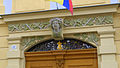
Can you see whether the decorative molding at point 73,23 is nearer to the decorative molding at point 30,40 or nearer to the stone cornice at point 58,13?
the stone cornice at point 58,13

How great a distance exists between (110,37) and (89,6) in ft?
3.25

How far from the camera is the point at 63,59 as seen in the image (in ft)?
19.9

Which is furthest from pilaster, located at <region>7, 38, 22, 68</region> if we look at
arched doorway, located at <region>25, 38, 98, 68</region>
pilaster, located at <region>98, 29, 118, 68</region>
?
pilaster, located at <region>98, 29, 118, 68</region>

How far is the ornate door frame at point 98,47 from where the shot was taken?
5.55m

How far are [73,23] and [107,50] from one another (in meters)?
1.19

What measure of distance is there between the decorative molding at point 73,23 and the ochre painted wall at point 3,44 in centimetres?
23

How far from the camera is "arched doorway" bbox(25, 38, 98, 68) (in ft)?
19.3

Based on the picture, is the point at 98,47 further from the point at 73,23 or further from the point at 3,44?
the point at 3,44

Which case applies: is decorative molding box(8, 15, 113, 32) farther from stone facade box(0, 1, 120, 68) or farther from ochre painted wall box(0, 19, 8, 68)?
ochre painted wall box(0, 19, 8, 68)

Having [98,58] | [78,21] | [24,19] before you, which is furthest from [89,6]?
[24,19]

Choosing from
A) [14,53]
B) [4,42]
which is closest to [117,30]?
[14,53]

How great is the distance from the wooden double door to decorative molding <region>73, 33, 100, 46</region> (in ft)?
0.73

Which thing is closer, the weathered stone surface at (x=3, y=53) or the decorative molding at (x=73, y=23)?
the decorative molding at (x=73, y=23)

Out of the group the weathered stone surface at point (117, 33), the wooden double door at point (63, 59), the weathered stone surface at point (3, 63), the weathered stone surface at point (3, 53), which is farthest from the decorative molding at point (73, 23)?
the weathered stone surface at point (3, 63)
